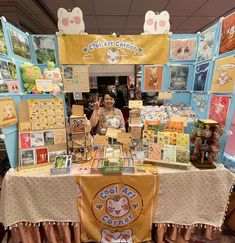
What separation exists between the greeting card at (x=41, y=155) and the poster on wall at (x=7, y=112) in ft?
1.04

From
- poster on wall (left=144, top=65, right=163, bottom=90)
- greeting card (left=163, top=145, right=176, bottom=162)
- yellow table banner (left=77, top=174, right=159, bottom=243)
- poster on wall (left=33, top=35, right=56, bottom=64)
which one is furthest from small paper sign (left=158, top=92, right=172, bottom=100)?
poster on wall (left=33, top=35, right=56, bottom=64)

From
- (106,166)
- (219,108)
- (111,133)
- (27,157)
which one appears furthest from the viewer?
(111,133)

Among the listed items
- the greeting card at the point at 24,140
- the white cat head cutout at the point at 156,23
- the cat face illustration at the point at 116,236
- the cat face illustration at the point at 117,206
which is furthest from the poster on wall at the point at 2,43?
the cat face illustration at the point at 116,236

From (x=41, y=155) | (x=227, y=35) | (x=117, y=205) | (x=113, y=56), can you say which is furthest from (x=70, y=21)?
(x=117, y=205)

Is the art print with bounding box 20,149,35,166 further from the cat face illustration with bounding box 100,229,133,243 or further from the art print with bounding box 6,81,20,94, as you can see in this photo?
the cat face illustration with bounding box 100,229,133,243

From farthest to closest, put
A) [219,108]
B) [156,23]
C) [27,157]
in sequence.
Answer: [156,23]
[219,108]
[27,157]

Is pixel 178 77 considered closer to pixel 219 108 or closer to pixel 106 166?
pixel 219 108

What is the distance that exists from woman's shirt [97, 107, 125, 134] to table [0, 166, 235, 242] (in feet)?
2.32

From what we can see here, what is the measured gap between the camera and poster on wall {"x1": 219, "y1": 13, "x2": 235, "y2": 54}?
146cm

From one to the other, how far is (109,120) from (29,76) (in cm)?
89

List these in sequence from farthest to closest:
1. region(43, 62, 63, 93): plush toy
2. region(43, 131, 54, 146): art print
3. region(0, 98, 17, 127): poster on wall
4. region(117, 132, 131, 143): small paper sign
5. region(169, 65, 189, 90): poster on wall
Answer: region(169, 65, 189, 90): poster on wall, region(43, 62, 63, 93): plush toy, region(117, 132, 131, 143): small paper sign, region(43, 131, 54, 146): art print, region(0, 98, 17, 127): poster on wall

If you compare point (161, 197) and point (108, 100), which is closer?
point (161, 197)

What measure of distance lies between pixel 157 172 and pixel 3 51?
1570 millimetres

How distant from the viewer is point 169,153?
4.88 feet
